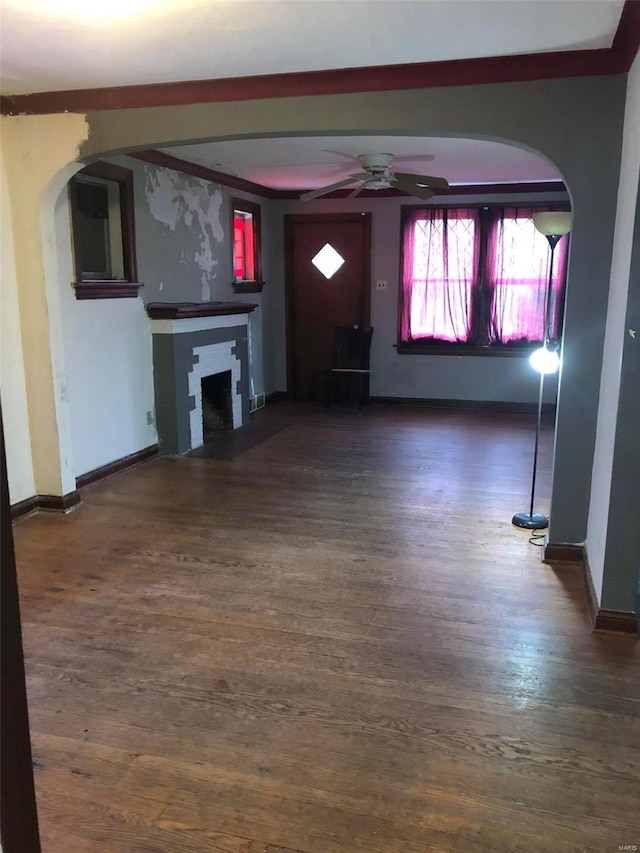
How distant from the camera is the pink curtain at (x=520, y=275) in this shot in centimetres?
671

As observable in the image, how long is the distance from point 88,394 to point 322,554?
210cm

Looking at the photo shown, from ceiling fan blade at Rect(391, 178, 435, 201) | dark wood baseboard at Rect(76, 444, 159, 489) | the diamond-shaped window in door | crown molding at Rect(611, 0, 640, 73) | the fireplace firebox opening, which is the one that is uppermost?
crown molding at Rect(611, 0, 640, 73)

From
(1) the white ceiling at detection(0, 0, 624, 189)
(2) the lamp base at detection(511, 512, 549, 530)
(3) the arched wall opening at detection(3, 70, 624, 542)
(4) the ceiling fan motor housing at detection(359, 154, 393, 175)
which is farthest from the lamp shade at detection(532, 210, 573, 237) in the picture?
(4) the ceiling fan motor housing at detection(359, 154, 393, 175)

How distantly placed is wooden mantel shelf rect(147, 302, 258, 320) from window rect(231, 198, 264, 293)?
0.92 meters

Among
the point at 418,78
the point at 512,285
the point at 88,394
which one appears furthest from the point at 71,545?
the point at 512,285

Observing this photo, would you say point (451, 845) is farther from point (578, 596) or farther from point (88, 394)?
point (88, 394)

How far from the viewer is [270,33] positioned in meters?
2.57

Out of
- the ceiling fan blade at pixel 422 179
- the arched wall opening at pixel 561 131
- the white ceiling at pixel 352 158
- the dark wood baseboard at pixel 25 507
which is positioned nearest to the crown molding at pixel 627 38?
the arched wall opening at pixel 561 131

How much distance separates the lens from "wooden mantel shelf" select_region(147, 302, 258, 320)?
506 centimetres

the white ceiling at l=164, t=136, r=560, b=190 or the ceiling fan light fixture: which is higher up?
the white ceiling at l=164, t=136, r=560, b=190

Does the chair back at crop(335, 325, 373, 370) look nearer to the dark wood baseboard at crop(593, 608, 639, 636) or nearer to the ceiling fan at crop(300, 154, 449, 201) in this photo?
the ceiling fan at crop(300, 154, 449, 201)

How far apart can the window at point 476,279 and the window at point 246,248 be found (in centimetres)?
160

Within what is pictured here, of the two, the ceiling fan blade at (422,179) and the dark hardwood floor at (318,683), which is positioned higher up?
the ceiling fan blade at (422,179)

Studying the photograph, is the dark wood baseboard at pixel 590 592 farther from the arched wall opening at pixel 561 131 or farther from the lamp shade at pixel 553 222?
the lamp shade at pixel 553 222
